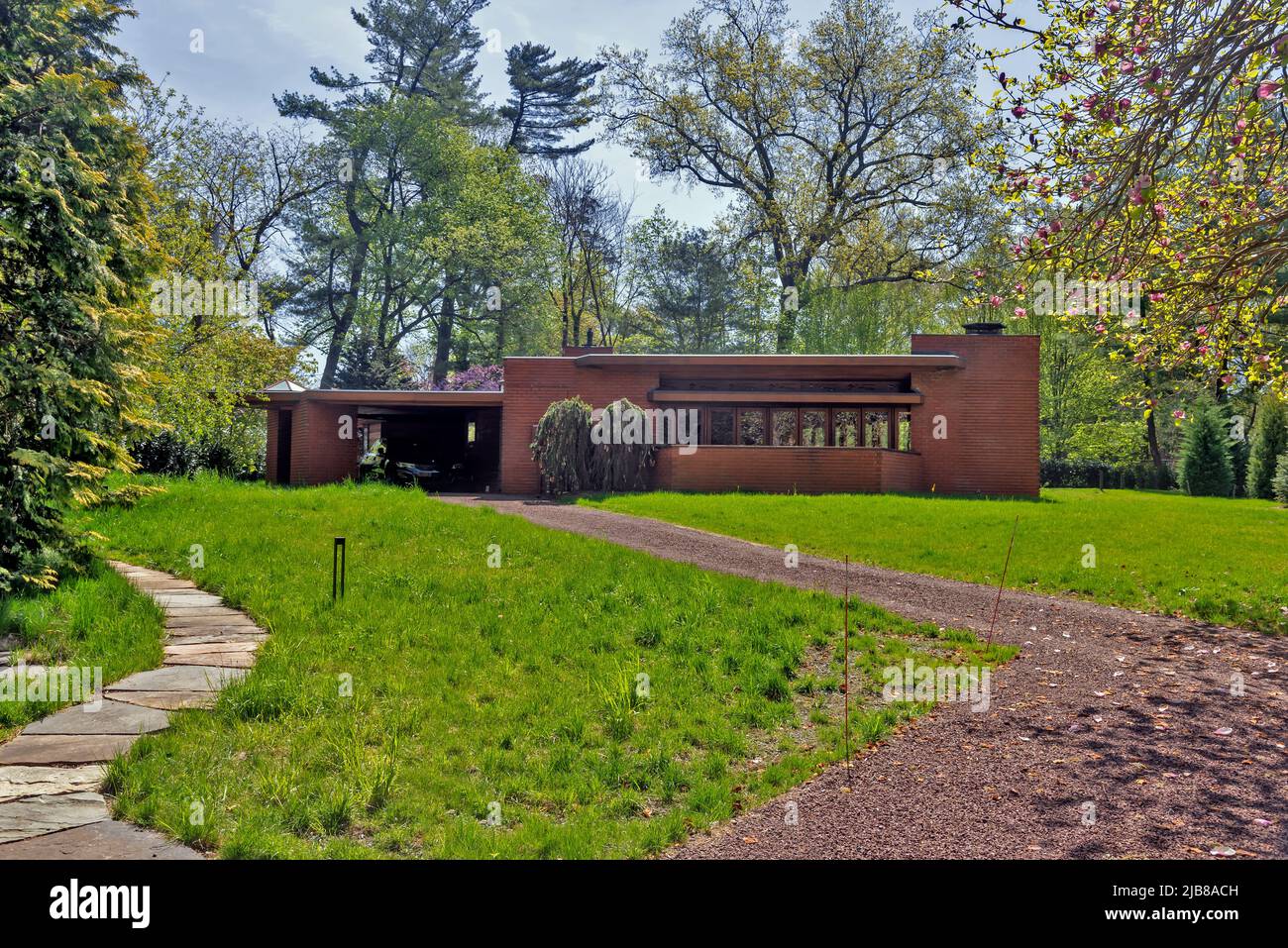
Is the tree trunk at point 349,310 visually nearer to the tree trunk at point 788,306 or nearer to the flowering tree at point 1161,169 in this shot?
the tree trunk at point 788,306

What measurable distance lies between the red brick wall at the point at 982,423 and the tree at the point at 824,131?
930 centimetres

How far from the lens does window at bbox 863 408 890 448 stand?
24.0 meters

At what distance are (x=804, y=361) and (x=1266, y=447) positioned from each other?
17.8m

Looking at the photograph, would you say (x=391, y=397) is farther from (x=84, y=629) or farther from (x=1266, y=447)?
(x=1266, y=447)

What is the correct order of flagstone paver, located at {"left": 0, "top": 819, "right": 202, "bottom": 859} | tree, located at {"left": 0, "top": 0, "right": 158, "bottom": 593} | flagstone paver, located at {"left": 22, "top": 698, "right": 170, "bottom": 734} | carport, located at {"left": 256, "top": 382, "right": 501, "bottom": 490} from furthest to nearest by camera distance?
carport, located at {"left": 256, "top": 382, "right": 501, "bottom": 490} < tree, located at {"left": 0, "top": 0, "right": 158, "bottom": 593} < flagstone paver, located at {"left": 22, "top": 698, "right": 170, "bottom": 734} < flagstone paver, located at {"left": 0, "top": 819, "right": 202, "bottom": 859}

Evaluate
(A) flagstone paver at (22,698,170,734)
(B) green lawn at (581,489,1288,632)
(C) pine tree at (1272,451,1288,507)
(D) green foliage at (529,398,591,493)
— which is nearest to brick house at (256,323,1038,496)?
(D) green foliage at (529,398,591,493)

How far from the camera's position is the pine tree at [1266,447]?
2786 centimetres

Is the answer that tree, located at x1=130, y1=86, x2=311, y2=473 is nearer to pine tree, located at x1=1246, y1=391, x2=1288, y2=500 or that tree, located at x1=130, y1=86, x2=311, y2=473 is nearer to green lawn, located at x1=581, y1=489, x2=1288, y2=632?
green lawn, located at x1=581, y1=489, x2=1288, y2=632

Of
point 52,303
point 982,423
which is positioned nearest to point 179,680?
point 52,303

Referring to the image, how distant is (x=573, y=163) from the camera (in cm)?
4303

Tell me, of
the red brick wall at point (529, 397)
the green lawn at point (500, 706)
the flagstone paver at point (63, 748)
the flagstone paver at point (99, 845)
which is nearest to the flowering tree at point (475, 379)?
the red brick wall at point (529, 397)

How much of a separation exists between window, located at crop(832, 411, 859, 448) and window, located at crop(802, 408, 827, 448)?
11.1 inches

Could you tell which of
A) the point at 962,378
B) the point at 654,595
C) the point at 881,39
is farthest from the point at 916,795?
the point at 881,39
